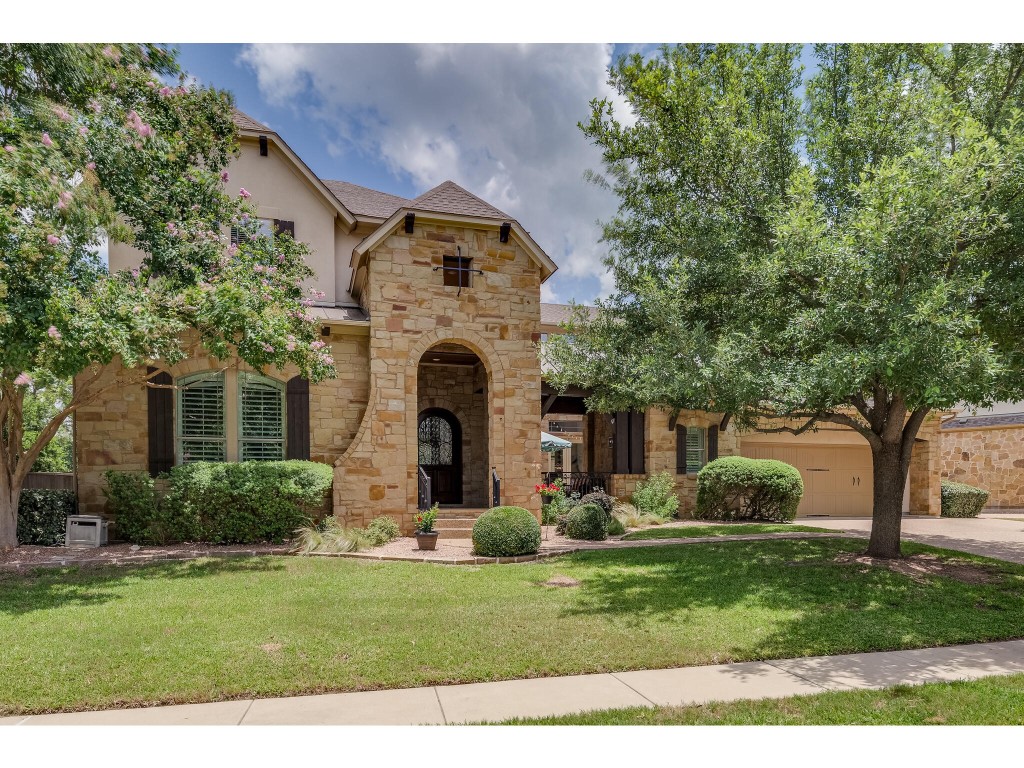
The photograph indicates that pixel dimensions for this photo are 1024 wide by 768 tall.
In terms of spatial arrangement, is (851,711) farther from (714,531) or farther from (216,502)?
(216,502)

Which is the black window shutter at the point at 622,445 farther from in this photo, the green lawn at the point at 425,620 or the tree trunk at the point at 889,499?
the tree trunk at the point at 889,499

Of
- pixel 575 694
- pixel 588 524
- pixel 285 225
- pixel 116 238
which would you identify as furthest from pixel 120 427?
pixel 575 694

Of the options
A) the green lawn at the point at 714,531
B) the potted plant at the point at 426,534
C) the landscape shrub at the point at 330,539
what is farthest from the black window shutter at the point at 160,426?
the green lawn at the point at 714,531

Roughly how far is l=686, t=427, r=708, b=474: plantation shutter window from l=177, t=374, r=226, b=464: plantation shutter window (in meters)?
11.8

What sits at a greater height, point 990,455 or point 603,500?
point 990,455

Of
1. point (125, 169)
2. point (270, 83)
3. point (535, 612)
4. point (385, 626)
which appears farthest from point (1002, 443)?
point (125, 169)

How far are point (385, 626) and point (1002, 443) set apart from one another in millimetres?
22169

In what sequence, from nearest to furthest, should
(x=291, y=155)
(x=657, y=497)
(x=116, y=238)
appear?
1. (x=116, y=238)
2. (x=291, y=155)
3. (x=657, y=497)

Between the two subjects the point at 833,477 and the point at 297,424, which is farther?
the point at 833,477

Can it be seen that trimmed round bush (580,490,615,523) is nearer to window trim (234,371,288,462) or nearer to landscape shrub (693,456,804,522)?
landscape shrub (693,456,804,522)

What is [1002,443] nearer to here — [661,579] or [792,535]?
[792,535]

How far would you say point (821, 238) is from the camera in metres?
6.86

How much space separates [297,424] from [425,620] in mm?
6910

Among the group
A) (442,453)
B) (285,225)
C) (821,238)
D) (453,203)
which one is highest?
(453,203)
